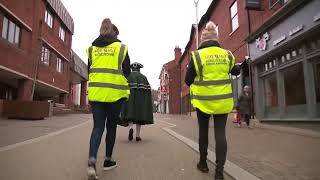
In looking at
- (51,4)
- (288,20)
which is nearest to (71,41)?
(51,4)

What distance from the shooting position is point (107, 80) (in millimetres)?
4012

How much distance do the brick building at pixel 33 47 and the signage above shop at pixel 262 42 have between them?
14.7 meters

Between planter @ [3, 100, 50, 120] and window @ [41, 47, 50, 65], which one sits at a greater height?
window @ [41, 47, 50, 65]

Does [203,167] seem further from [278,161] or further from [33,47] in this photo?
[33,47]

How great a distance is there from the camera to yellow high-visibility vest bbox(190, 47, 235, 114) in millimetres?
3760

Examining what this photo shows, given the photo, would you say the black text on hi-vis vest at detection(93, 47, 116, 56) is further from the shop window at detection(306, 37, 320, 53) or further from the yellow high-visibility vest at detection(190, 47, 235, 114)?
the shop window at detection(306, 37, 320, 53)

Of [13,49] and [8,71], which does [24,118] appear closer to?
[8,71]

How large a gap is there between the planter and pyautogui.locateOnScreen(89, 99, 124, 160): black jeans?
45.0ft

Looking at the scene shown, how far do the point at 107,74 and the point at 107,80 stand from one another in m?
0.09

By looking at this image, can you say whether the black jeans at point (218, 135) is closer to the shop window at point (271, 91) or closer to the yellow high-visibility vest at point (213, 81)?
the yellow high-visibility vest at point (213, 81)

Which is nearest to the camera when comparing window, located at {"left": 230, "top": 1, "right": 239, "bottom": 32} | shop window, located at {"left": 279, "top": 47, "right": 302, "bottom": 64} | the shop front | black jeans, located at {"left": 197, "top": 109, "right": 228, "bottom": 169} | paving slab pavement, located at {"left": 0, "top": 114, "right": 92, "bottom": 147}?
black jeans, located at {"left": 197, "top": 109, "right": 228, "bottom": 169}

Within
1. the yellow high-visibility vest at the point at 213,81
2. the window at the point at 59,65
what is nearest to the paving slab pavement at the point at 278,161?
the yellow high-visibility vest at the point at 213,81

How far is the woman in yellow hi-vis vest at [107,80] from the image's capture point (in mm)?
3941

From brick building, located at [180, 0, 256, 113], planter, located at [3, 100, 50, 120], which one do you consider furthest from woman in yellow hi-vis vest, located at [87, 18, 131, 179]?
planter, located at [3, 100, 50, 120]
